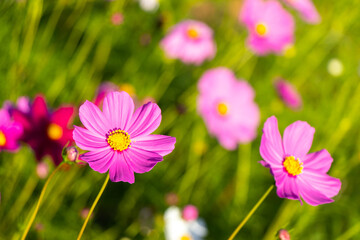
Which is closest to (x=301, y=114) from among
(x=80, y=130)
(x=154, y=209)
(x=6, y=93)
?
(x=154, y=209)

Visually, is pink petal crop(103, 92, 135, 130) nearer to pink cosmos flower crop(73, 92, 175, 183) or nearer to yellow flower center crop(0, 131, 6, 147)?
pink cosmos flower crop(73, 92, 175, 183)

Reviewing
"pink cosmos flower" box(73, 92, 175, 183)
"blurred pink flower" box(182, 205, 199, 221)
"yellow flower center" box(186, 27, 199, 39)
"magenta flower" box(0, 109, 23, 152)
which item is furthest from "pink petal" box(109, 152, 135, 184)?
"yellow flower center" box(186, 27, 199, 39)

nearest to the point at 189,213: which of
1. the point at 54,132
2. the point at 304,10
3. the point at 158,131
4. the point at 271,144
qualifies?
the point at 158,131

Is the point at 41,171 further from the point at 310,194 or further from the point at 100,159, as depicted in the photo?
the point at 310,194

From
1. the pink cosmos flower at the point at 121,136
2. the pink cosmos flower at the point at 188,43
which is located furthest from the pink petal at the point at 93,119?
the pink cosmos flower at the point at 188,43

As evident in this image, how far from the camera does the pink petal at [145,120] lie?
504mm

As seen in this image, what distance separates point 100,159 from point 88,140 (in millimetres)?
33

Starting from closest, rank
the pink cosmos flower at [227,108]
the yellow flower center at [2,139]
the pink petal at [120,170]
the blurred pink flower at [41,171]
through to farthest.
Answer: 1. the pink petal at [120,170]
2. the yellow flower center at [2,139]
3. the blurred pink flower at [41,171]
4. the pink cosmos flower at [227,108]

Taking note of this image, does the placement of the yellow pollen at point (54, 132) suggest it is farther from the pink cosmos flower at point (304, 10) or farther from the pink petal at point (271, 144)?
the pink cosmos flower at point (304, 10)

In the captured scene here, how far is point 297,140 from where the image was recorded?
0.56 metres

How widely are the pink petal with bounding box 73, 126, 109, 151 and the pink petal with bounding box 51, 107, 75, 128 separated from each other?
30cm

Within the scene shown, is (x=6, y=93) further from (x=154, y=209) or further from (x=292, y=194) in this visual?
(x=292, y=194)

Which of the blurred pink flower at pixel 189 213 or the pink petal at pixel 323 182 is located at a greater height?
the pink petal at pixel 323 182

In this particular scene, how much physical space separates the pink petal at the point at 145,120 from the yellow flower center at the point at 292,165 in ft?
0.64
